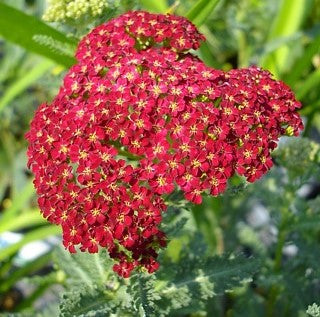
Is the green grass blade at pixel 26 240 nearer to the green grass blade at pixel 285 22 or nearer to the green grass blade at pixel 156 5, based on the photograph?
the green grass blade at pixel 156 5

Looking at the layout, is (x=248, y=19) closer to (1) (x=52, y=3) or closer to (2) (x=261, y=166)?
(1) (x=52, y=3)

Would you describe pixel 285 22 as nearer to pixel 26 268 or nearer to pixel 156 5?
pixel 156 5

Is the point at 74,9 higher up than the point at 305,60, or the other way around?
the point at 74,9

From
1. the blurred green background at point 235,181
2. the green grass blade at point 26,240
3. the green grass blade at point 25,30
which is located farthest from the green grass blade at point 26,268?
the green grass blade at point 25,30

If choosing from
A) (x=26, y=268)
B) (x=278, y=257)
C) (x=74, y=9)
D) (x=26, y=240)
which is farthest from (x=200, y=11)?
(x=26, y=268)

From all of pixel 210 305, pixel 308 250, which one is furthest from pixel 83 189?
pixel 210 305

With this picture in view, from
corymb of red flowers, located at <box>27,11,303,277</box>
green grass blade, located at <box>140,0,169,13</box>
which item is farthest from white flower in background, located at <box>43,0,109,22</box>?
green grass blade, located at <box>140,0,169,13</box>

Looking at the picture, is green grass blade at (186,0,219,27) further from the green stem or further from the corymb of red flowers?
the green stem
